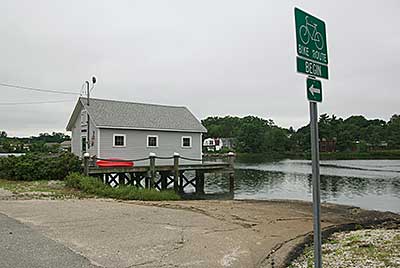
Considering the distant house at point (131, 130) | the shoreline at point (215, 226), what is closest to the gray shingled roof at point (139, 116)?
the distant house at point (131, 130)

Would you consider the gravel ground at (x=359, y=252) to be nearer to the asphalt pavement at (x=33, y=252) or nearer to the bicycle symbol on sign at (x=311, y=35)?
the asphalt pavement at (x=33, y=252)

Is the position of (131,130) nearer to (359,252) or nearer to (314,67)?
(359,252)

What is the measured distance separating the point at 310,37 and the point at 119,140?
22.0 meters

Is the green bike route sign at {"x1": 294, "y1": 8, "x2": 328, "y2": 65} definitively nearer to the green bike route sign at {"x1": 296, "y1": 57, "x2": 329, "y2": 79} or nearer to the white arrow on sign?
the green bike route sign at {"x1": 296, "y1": 57, "x2": 329, "y2": 79}

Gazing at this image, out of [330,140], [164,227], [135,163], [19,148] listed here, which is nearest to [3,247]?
[164,227]

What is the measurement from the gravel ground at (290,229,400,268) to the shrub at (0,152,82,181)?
14.0 meters

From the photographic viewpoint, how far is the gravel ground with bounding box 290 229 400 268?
19.6 feet

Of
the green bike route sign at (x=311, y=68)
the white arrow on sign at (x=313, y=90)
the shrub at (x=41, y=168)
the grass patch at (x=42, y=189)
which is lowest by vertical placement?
the grass patch at (x=42, y=189)

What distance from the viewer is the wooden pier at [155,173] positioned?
19.7 metres

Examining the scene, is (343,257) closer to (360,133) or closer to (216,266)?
(216,266)

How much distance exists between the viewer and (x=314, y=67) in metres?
3.69

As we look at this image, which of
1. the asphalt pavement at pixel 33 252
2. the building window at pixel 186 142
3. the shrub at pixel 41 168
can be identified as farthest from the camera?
the building window at pixel 186 142

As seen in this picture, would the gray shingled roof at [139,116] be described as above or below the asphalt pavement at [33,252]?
above

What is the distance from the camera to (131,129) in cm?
2519
